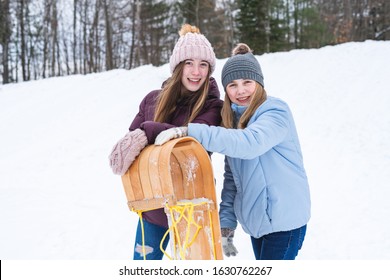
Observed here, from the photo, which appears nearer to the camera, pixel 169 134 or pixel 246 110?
pixel 169 134

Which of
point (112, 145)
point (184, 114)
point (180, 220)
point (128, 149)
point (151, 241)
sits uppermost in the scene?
point (184, 114)

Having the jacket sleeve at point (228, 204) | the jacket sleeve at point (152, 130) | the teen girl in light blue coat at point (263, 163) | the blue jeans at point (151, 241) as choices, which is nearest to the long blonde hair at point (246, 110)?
the teen girl in light blue coat at point (263, 163)

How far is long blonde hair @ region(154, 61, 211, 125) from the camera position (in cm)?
190

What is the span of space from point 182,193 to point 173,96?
53 cm

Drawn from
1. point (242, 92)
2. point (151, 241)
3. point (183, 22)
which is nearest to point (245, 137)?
point (242, 92)

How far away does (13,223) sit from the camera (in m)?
4.31

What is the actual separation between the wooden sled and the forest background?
56.1ft

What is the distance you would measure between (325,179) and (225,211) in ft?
14.3

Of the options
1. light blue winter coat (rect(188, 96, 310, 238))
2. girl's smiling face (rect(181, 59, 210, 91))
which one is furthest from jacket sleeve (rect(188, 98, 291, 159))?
girl's smiling face (rect(181, 59, 210, 91))

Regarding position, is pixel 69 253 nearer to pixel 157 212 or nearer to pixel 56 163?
pixel 157 212

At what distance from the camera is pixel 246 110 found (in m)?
→ 1.71

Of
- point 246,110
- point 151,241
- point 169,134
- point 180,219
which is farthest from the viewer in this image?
point 151,241

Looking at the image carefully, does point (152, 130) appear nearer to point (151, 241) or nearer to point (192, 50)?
point (192, 50)

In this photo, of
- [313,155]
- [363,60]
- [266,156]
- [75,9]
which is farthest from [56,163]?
[75,9]
